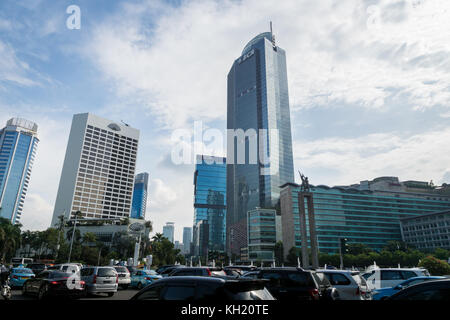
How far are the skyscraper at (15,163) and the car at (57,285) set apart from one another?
697 feet

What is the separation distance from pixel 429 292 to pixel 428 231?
505 ft

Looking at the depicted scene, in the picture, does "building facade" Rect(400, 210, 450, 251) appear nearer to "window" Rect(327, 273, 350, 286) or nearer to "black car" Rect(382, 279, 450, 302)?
"window" Rect(327, 273, 350, 286)

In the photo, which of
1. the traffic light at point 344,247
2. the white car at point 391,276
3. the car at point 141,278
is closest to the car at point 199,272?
the car at point 141,278

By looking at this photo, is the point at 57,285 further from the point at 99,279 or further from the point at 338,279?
the point at 338,279

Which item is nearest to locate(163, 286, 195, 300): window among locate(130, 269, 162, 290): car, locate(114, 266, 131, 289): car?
locate(130, 269, 162, 290): car

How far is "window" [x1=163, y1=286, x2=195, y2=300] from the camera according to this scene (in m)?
5.16

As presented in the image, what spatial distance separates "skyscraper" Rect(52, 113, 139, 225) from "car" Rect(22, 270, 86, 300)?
487ft

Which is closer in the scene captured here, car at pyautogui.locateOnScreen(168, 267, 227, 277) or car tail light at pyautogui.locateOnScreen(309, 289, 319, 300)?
car tail light at pyautogui.locateOnScreen(309, 289, 319, 300)

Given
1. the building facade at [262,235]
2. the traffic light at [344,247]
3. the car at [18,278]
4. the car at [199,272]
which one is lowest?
the car at [18,278]

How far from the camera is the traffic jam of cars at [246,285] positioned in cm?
505

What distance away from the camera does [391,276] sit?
1474cm

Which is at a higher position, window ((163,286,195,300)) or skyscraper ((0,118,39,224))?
skyscraper ((0,118,39,224))

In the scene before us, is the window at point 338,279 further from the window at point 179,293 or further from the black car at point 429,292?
the window at point 179,293
